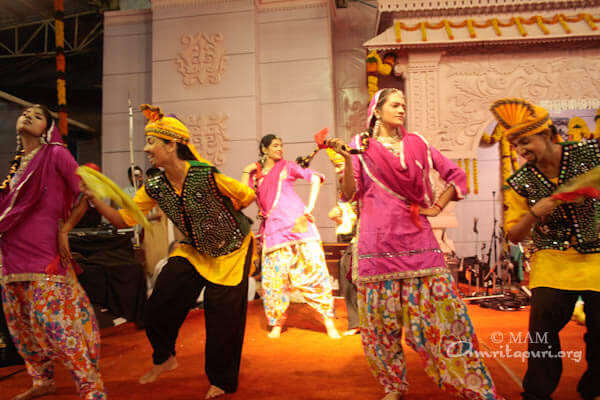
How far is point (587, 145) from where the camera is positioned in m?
2.16

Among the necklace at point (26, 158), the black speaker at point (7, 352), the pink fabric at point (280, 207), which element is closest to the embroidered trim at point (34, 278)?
the necklace at point (26, 158)

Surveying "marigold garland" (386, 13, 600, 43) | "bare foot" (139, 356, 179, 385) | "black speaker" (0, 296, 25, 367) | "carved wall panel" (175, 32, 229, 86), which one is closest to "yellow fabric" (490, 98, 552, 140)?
"bare foot" (139, 356, 179, 385)

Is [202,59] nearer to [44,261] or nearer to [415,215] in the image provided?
[44,261]

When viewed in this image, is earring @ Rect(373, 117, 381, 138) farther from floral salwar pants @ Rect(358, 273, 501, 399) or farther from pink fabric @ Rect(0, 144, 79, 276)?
pink fabric @ Rect(0, 144, 79, 276)

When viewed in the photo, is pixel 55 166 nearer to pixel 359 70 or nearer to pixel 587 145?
pixel 587 145

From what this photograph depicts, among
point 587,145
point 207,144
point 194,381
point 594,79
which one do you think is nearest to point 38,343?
point 194,381

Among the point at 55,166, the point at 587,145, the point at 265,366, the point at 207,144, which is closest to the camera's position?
the point at 587,145

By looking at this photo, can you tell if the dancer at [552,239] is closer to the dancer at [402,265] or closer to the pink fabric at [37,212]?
the dancer at [402,265]

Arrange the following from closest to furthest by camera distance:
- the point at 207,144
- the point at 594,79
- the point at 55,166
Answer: the point at 55,166 → the point at 594,79 → the point at 207,144

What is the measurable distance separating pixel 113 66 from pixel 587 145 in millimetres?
8085

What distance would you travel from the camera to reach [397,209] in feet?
7.68

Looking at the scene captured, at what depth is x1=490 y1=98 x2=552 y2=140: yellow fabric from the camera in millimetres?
2189

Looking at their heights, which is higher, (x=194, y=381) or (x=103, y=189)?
(x=103, y=189)

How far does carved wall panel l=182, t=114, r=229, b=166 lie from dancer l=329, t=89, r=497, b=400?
5.23 metres
